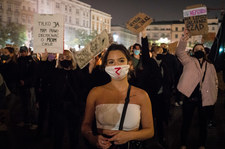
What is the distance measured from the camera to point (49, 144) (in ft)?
17.6

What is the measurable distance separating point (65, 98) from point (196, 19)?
4.95 m

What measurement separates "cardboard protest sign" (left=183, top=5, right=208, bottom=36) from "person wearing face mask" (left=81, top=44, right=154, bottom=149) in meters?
5.34

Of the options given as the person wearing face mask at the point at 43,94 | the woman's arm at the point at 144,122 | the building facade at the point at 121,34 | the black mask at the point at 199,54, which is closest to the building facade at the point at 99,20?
the building facade at the point at 121,34

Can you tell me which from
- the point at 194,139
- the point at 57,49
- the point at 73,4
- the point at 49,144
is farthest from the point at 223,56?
the point at 73,4

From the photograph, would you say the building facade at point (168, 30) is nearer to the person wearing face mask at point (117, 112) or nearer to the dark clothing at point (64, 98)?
the dark clothing at point (64, 98)

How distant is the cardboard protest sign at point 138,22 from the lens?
6012mm

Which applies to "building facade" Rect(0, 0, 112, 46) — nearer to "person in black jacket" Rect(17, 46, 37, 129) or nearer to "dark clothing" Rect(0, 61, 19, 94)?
"person in black jacket" Rect(17, 46, 37, 129)

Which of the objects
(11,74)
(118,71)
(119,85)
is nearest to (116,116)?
(119,85)

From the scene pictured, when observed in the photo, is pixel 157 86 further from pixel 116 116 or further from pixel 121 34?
pixel 121 34

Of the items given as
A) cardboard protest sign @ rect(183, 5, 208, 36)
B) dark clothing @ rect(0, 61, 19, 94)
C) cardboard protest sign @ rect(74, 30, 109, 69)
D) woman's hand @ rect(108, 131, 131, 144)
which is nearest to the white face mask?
woman's hand @ rect(108, 131, 131, 144)

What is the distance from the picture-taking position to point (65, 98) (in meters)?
4.65

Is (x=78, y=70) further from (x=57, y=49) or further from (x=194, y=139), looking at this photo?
(x=194, y=139)

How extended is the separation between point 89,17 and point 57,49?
95.1 metres

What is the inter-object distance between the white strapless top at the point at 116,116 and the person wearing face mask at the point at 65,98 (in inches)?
93.6
